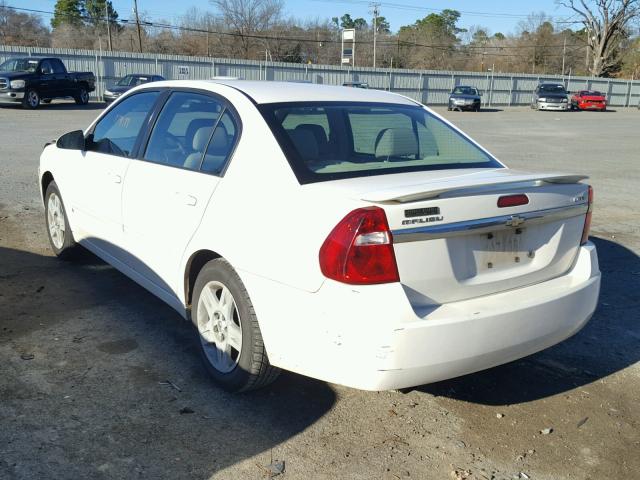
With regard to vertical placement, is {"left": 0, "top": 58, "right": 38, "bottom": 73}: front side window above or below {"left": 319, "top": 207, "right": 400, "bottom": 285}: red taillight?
above

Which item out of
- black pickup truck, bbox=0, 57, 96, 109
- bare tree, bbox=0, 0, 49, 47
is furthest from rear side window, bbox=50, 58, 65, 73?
bare tree, bbox=0, 0, 49, 47

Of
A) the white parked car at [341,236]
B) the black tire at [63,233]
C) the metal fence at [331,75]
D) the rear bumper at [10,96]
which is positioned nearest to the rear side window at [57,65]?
the rear bumper at [10,96]

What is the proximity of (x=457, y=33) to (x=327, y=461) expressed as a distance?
111370 mm

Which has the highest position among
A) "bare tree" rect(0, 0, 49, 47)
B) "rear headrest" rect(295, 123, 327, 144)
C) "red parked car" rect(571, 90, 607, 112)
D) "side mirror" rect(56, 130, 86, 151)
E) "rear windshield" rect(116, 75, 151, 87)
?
"bare tree" rect(0, 0, 49, 47)

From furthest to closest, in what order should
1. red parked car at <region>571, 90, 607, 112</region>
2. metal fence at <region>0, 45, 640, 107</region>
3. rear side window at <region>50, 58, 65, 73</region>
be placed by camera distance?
red parked car at <region>571, 90, 607, 112</region>, metal fence at <region>0, 45, 640, 107</region>, rear side window at <region>50, 58, 65, 73</region>

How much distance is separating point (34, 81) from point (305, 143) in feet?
84.0

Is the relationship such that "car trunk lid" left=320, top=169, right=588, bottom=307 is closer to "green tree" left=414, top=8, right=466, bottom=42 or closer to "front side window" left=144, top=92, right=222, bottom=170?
"front side window" left=144, top=92, right=222, bottom=170

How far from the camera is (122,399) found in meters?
3.56

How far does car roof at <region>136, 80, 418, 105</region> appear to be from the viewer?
3893 millimetres

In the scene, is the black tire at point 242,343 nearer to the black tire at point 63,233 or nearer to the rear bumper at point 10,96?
the black tire at point 63,233

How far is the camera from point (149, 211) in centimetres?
414

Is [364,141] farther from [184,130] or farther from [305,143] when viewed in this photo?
[184,130]

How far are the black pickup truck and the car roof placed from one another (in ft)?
77.8

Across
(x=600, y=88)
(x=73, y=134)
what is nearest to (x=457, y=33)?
(x=600, y=88)
